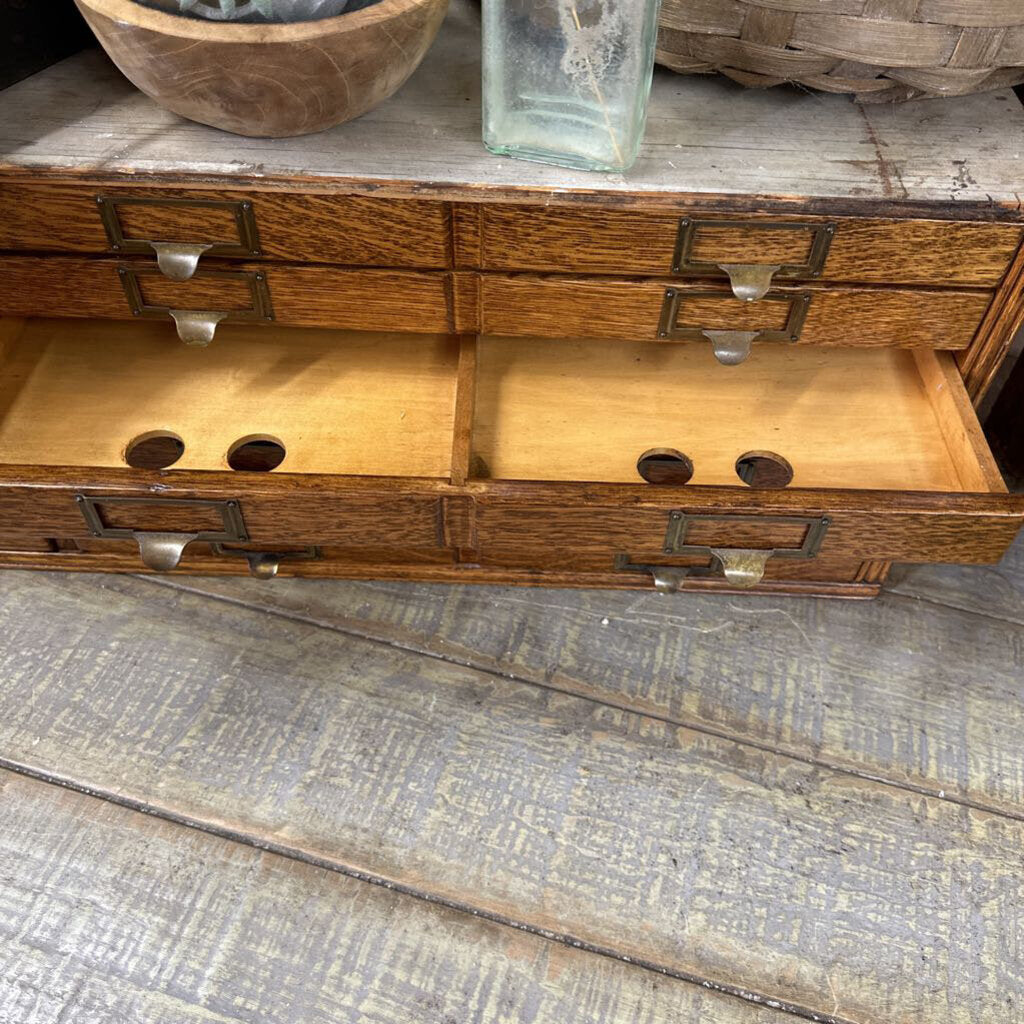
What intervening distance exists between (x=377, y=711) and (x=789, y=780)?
38 cm

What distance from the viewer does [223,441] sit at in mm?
958

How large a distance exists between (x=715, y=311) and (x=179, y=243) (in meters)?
0.45

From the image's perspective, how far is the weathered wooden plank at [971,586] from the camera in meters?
1.04

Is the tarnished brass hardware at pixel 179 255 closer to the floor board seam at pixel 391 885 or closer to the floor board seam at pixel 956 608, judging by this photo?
the floor board seam at pixel 391 885

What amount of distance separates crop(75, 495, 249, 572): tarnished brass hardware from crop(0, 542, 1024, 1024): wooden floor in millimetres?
122

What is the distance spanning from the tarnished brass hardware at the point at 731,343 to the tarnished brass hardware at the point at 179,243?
15.6 inches

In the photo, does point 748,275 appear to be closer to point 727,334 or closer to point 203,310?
point 727,334

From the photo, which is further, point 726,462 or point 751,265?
point 726,462

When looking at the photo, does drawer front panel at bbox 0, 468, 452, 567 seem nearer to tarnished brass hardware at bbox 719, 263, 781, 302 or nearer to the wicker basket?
tarnished brass hardware at bbox 719, 263, 781, 302

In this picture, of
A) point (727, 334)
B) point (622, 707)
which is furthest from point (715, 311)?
point (622, 707)

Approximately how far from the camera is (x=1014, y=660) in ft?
3.28

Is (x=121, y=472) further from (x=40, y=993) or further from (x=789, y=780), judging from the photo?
(x=789, y=780)

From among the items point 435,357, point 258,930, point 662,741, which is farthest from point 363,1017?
point 435,357

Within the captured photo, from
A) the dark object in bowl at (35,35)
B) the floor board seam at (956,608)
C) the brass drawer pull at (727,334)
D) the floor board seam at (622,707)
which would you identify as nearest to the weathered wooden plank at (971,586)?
the floor board seam at (956,608)
